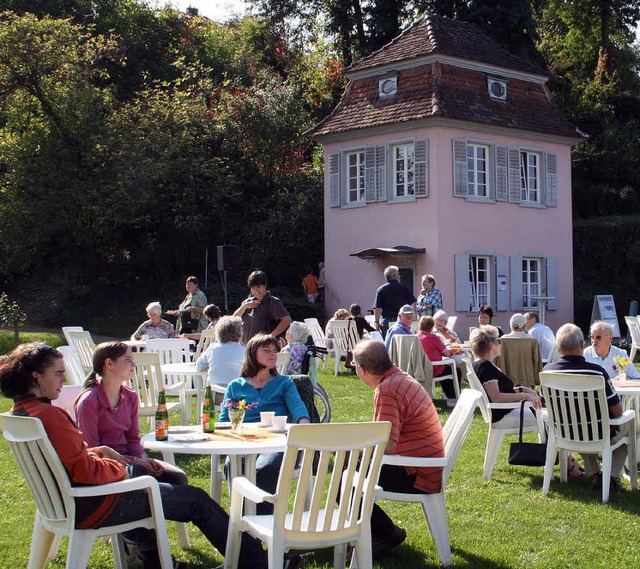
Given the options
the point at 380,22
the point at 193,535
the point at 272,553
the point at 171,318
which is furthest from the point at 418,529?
the point at 380,22

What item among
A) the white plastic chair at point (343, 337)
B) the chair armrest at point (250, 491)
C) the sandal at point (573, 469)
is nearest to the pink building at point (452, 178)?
the white plastic chair at point (343, 337)

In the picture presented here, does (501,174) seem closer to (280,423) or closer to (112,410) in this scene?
(280,423)

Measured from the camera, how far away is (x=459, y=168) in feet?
72.7

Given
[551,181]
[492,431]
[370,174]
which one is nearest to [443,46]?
[370,174]

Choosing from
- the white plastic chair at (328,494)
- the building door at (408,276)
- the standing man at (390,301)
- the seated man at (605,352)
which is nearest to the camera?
the white plastic chair at (328,494)

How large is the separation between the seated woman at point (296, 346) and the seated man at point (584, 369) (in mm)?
2964

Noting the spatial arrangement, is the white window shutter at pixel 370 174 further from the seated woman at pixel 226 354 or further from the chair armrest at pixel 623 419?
the chair armrest at pixel 623 419

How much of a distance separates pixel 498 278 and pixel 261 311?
1419 centimetres

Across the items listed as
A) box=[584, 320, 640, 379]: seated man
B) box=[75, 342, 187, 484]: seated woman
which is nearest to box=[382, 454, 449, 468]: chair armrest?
box=[75, 342, 187, 484]: seated woman

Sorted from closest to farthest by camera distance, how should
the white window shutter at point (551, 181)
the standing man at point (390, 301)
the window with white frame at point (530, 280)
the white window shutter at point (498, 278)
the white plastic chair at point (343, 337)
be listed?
the standing man at point (390, 301), the white plastic chair at point (343, 337), the white window shutter at point (498, 278), the window with white frame at point (530, 280), the white window shutter at point (551, 181)

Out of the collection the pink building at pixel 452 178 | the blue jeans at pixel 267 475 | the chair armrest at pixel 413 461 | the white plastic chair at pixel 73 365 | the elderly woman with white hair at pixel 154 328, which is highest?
the pink building at pixel 452 178

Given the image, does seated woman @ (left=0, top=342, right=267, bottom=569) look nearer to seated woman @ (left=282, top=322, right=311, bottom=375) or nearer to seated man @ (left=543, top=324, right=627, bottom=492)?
seated man @ (left=543, top=324, right=627, bottom=492)

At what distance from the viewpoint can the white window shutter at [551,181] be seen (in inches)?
953

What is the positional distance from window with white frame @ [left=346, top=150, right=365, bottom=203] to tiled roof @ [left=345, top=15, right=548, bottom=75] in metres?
2.23
